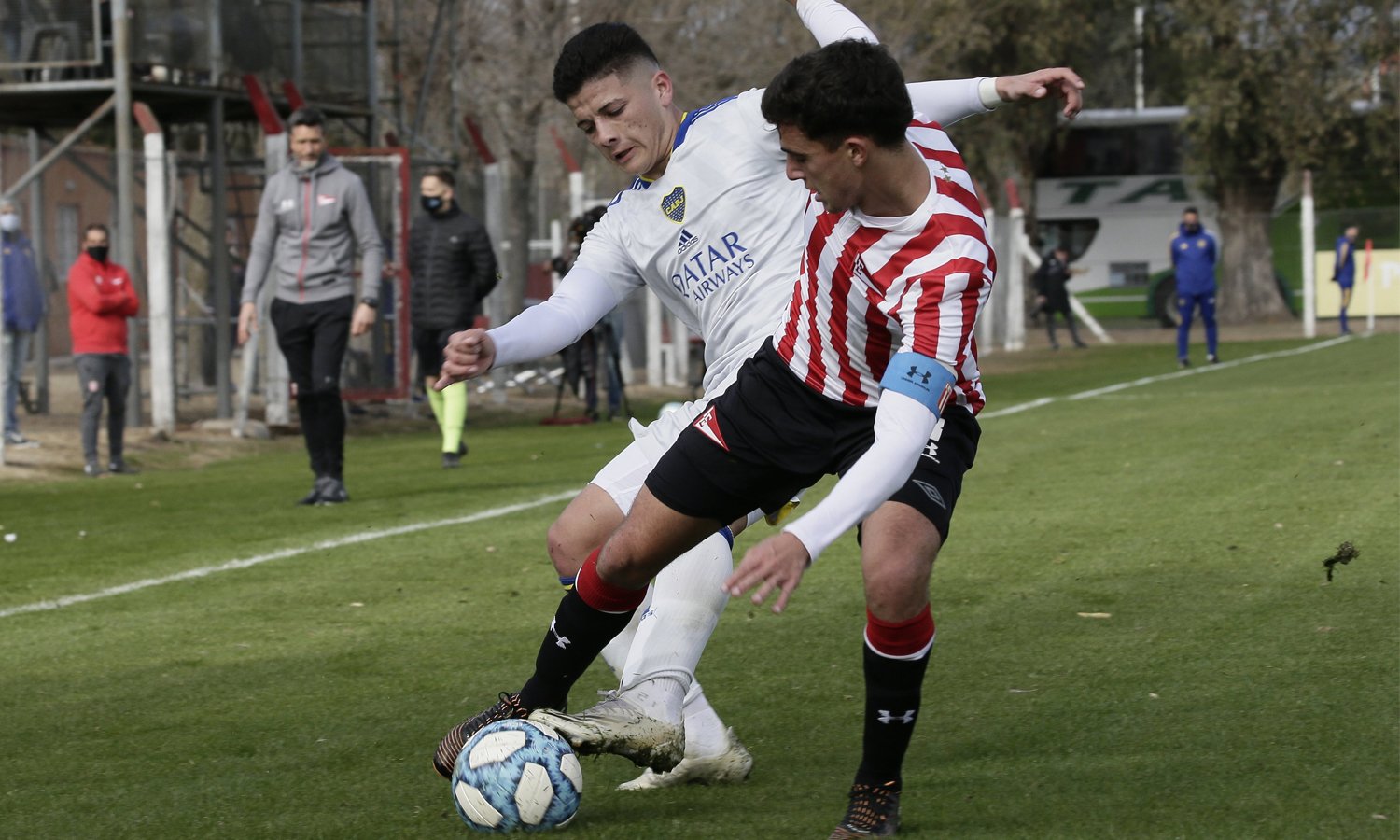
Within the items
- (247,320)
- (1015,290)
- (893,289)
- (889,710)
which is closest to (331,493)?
(247,320)

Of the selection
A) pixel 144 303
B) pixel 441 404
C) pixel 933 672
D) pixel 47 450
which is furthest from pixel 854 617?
pixel 144 303

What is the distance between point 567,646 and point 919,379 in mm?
1367

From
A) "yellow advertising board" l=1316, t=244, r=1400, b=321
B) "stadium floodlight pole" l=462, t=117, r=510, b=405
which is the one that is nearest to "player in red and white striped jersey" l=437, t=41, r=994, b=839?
"stadium floodlight pole" l=462, t=117, r=510, b=405

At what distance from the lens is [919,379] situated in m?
3.82

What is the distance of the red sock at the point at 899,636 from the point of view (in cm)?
420

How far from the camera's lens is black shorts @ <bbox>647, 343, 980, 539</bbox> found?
4.39 m

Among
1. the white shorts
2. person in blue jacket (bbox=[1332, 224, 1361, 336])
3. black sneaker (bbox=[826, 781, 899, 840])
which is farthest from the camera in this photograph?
person in blue jacket (bbox=[1332, 224, 1361, 336])

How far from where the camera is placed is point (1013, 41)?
3659 centimetres

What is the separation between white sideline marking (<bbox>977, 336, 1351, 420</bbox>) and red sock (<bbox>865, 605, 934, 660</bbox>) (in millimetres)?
9528

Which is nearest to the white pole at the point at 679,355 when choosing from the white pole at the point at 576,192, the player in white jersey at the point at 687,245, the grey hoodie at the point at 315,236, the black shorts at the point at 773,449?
the white pole at the point at 576,192

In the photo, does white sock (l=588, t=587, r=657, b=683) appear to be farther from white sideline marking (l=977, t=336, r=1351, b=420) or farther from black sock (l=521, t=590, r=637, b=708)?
white sideline marking (l=977, t=336, r=1351, b=420)

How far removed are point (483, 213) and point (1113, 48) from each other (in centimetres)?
2271

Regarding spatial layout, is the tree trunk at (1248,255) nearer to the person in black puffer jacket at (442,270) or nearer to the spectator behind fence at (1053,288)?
the spectator behind fence at (1053,288)

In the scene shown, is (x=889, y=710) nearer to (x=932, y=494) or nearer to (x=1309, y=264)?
(x=932, y=494)
